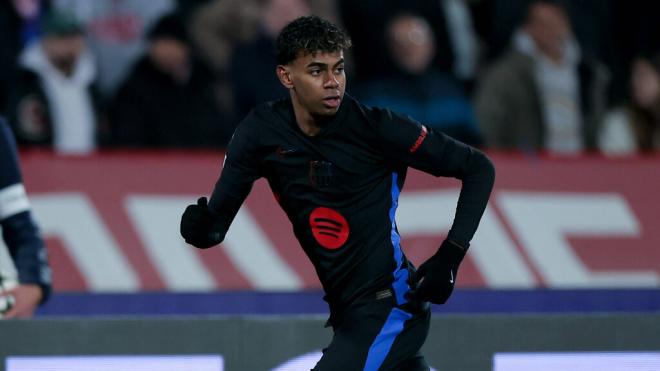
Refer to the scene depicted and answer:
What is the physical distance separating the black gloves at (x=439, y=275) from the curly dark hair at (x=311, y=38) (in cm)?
77

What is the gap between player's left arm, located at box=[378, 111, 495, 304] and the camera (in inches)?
175

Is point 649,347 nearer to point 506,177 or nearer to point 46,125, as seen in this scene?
point 506,177

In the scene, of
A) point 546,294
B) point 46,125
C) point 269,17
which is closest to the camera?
point 546,294

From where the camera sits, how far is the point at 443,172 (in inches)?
179

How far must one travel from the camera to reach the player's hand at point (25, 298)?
5.56 metres

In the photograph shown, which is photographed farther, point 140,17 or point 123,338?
point 140,17

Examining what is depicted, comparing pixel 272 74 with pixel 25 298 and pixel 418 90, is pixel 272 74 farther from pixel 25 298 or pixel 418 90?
pixel 25 298

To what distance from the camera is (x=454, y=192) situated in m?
7.92

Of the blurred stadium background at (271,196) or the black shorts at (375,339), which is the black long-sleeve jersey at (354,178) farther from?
the blurred stadium background at (271,196)

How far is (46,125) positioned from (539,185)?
3112 millimetres

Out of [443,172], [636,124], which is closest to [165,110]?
Answer: [636,124]

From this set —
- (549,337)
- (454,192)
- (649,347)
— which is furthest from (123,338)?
(454,192)

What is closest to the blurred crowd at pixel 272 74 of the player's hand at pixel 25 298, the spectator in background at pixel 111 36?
the spectator in background at pixel 111 36

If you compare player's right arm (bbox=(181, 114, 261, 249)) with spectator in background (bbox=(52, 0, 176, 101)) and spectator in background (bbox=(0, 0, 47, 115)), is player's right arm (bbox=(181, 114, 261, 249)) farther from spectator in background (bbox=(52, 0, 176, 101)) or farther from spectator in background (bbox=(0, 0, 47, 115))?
spectator in background (bbox=(52, 0, 176, 101))
